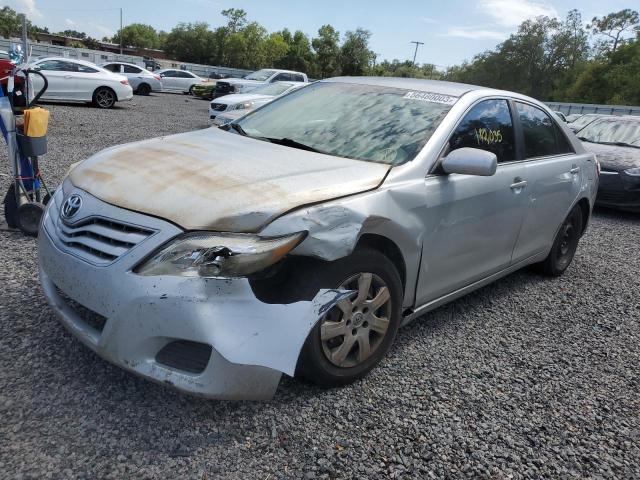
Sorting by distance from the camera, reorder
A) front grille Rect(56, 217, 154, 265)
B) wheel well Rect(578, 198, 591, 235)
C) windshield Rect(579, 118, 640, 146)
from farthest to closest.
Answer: windshield Rect(579, 118, 640, 146), wheel well Rect(578, 198, 591, 235), front grille Rect(56, 217, 154, 265)

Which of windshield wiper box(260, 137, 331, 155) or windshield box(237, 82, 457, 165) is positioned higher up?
windshield box(237, 82, 457, 165)

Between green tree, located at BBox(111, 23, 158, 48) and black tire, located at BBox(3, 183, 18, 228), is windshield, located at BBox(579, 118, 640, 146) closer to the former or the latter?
black tire, located at BBox(3, 183, 18, 228)

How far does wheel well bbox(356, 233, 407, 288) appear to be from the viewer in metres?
2.55

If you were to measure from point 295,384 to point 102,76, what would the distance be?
50.0 feet

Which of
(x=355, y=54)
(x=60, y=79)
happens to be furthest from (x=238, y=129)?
(x=355, y=54)

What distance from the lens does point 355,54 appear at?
224 feet

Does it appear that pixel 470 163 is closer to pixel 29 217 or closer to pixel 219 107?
pixel 29 217

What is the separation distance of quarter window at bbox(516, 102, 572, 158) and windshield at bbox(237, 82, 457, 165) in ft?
2.92

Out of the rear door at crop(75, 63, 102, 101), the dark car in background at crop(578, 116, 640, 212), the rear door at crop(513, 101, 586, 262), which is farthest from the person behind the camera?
the rear door at crop(75, 63, 102, 101)

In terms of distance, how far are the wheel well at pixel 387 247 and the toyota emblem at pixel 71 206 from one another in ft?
4.29

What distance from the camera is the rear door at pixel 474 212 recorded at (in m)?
2.89

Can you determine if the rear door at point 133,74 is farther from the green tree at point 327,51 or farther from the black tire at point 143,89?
the green tree at point 327,51

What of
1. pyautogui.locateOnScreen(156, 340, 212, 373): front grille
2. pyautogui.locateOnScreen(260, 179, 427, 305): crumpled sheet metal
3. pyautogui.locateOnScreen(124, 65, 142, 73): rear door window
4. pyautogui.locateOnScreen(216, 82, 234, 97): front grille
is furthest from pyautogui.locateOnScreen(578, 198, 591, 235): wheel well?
pyautogui.locateOnScreen(124, 65, 142, 73): rear door window

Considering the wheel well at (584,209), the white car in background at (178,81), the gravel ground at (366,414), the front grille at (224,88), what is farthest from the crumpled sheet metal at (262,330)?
the white car in background at (178,81)
